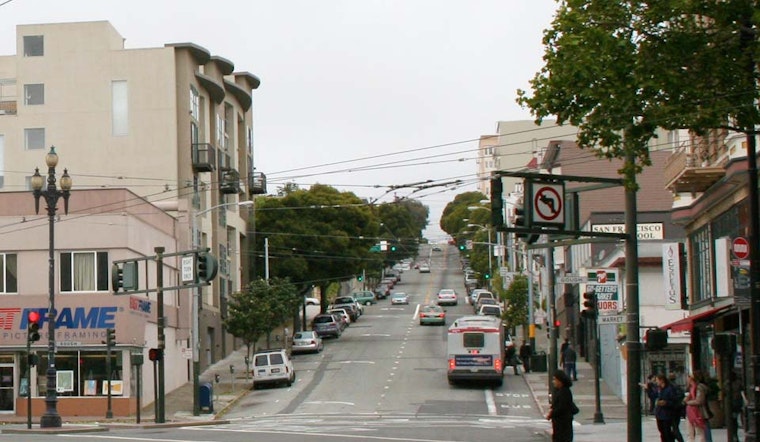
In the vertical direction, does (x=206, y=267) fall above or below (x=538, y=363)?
above

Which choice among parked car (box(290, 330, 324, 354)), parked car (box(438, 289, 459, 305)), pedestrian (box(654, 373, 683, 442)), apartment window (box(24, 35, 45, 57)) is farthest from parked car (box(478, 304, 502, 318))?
pedestrian (box(654, 373, 683, 442))

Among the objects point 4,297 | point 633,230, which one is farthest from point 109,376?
point 633,230

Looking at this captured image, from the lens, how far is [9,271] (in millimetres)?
50406

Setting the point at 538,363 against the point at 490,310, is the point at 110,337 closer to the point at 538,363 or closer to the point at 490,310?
the point at 538,363

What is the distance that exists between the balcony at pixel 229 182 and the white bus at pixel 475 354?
17.7 metres

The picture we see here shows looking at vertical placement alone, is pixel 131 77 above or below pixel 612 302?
above

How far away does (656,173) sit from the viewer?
6956 centimetres

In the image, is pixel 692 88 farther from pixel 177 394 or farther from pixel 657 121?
pixel 177 394

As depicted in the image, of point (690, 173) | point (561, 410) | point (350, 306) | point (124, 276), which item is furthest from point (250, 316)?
point (561, 410)

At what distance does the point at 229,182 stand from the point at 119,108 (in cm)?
691

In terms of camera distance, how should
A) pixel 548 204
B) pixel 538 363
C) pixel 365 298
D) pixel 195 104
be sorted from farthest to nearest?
pixel 365 298, pixel 195 104, pixel 538 363, pixel 548 204

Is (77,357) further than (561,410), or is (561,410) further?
(77,357)

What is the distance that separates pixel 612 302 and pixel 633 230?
1208 cm

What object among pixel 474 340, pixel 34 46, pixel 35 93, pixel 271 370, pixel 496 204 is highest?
pixel 34 46
